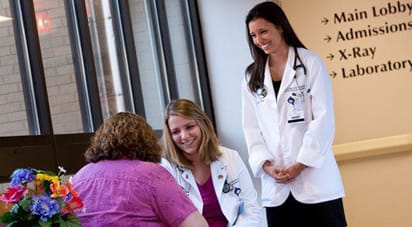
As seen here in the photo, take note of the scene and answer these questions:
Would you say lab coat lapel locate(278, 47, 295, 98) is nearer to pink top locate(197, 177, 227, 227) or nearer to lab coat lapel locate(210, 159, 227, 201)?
lab coat lapel locate(210, 159, 227, 201)

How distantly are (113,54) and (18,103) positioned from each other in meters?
0.96

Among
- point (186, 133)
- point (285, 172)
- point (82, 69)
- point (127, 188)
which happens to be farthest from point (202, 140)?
point (82, 69)

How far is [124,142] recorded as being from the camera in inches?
92.0

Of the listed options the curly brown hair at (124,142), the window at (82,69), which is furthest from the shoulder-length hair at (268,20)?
the curly brown hair at (124,142)

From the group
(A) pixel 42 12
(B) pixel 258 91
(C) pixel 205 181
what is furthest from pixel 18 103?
(B) pixel 258 91

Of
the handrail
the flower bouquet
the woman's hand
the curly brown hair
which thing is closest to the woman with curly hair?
the curly brown hair

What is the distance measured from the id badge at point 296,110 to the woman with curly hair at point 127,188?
0.94 metres

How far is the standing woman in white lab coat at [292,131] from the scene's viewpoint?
309 cm

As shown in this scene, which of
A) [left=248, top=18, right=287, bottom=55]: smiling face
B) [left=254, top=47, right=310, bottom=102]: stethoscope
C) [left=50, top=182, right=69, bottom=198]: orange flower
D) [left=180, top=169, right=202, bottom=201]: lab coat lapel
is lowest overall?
[left=180, top=169, right=202, bottom=201]: lab coat lapel

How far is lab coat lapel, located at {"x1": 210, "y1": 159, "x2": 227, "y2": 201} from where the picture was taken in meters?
2.84

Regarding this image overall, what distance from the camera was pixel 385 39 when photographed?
463cm

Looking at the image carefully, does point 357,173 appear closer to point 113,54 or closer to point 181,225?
point 113,54

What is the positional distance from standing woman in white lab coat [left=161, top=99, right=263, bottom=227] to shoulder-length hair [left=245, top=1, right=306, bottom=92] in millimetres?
434

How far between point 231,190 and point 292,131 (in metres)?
0.46
